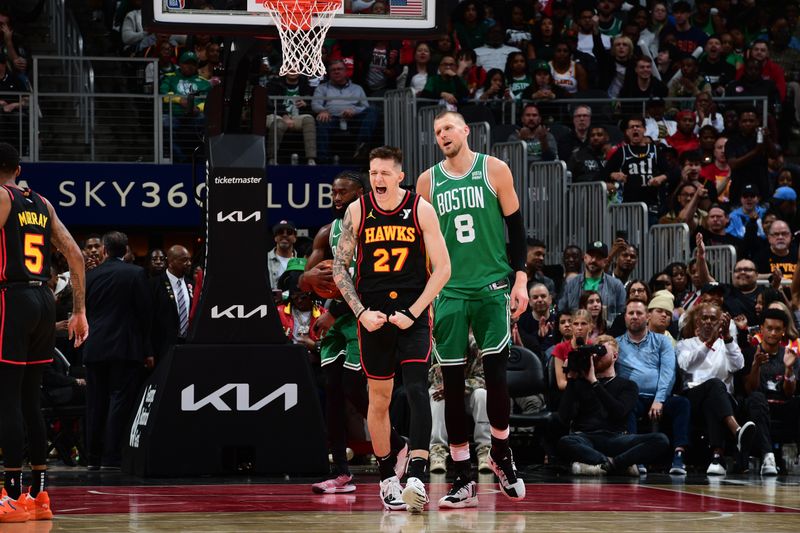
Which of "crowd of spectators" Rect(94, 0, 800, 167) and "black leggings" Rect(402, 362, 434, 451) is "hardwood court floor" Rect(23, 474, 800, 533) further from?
"crowd of spectators" Rect(94, 0, 800, 167)

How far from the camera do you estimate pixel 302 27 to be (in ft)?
34.1

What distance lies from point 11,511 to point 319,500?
2.00 m

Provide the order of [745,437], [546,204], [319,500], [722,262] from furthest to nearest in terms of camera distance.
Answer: [546,204]
[722,262]
[745,437]
[319,500]

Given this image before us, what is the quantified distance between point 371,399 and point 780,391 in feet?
21.6

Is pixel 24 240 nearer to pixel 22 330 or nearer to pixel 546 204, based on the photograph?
pixel 22 330

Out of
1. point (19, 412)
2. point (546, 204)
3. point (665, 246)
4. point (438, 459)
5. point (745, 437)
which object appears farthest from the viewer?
point (546, 204)

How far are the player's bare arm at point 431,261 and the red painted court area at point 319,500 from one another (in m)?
1.20

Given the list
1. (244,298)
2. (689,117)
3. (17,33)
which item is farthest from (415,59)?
(244,298)

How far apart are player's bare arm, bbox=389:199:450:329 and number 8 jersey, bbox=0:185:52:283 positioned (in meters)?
2.09

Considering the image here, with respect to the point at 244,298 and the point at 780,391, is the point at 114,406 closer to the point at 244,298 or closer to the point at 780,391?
the point at 244,298

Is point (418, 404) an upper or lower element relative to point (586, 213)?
lower

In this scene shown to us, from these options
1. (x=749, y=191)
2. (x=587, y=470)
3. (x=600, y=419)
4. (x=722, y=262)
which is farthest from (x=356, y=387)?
(x=749, y=191)

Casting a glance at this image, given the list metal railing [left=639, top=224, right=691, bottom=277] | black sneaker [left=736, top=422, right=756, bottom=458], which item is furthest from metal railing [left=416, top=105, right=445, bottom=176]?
black sneaker [left=736, top=422, right=756, bottom=458]

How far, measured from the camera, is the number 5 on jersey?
25.8 feet
